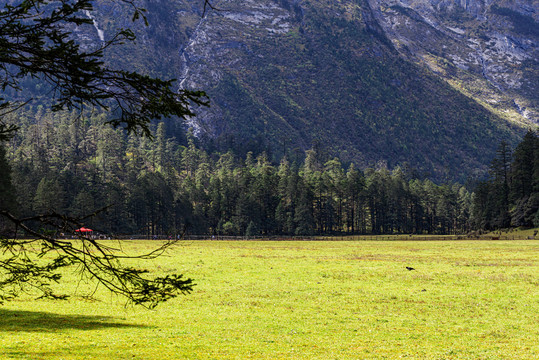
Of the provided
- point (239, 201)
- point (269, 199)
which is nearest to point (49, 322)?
point (239, 201)

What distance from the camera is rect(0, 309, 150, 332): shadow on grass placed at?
21531mm

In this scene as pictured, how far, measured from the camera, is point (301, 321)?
25062 millimetres

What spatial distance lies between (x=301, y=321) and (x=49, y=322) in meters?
12.1

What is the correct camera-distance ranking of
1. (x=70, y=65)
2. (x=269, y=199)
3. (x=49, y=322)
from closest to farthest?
(x=70, y=65) → (x=49, y=322) → (x=269, y=199)

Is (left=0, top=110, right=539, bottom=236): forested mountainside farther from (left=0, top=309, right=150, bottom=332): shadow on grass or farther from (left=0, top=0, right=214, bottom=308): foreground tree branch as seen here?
(left=0, top=0, right=214, bottom=308): foreground tree branch

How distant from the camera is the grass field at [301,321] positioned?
18.6 metres

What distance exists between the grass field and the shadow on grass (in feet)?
0.15

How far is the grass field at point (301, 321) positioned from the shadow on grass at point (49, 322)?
0.15 feet

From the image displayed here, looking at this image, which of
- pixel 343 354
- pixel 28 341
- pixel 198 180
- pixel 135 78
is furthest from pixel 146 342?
pixel 198 180

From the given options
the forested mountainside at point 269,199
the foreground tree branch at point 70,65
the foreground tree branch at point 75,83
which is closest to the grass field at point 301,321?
the foreground tree branch at point 75,83

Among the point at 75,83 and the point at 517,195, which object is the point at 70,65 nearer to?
the point at 75,83

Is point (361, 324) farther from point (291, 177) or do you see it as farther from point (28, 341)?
point (291, 177)

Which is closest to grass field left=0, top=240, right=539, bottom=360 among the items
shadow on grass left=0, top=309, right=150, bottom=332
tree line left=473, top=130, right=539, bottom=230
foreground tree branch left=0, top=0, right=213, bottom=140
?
shadow on grass left=0, top=309, right=150, bottom=332

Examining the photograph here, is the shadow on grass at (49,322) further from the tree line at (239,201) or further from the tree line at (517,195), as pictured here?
the tree line at (517,195)
